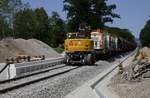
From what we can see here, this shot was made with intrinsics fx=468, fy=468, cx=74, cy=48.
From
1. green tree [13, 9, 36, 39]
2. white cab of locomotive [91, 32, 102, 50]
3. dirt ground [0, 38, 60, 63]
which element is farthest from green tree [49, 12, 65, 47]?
white cab of locomotive [91, 32, 102, 50]

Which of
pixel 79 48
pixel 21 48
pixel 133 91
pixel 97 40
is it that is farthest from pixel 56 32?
pixel 133 91

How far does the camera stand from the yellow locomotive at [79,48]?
136ft

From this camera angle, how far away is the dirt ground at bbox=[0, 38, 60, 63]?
61.9 meters

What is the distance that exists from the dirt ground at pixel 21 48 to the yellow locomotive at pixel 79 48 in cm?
1608

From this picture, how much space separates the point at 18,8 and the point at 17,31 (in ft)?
40.0

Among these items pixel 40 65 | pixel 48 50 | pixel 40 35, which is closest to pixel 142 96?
pixel 40 65

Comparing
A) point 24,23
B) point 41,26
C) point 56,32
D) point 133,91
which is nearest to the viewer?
point 133,91

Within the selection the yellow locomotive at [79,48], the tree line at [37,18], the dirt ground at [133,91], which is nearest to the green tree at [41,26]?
the tree line at [37,18]

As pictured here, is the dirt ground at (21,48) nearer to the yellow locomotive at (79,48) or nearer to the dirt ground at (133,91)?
the yellow locomotive at (79,48)

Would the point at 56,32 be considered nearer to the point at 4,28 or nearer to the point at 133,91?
the point at 4,28

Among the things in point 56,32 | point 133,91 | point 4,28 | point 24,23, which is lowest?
point 133,91

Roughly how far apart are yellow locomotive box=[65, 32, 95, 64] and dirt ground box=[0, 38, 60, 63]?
1608 centimetres

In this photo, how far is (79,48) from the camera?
137 ft

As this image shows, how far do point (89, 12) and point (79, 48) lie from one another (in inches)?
2474
